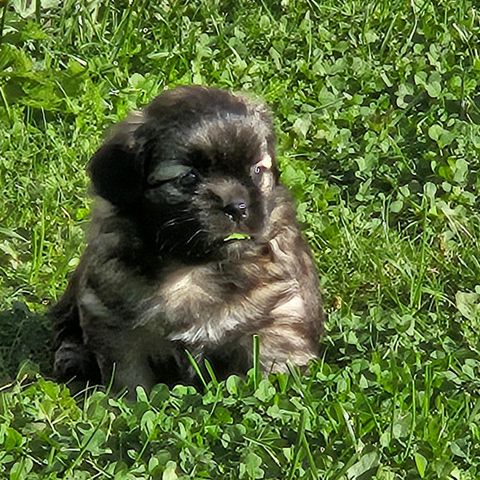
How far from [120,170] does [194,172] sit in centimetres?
35

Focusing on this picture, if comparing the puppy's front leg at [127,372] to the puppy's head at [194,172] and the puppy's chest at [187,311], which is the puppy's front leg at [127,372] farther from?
the puppy's head at [194,172]

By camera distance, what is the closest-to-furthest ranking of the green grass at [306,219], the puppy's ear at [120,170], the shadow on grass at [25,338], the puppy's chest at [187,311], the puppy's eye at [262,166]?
the green grass at [306,219]
the puppy's eye at [262,166]
the puppy's ear at [120,170]
the puppy's chest at [187,311]
the shadow on grass at [25,338]

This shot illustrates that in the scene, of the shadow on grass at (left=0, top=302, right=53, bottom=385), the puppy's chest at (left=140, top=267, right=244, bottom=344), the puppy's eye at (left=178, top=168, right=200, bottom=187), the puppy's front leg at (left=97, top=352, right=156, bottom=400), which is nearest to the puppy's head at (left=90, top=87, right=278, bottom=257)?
the puppy's eye at (left=178, top=168, right=200, bottom=187)

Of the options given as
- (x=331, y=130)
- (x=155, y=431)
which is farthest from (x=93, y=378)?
(x=331, y=130)

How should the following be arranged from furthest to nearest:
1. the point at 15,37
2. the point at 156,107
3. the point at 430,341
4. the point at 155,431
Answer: the point at 15,37 → the point at 430,341 → the point at 156,107 → the point at 155,431

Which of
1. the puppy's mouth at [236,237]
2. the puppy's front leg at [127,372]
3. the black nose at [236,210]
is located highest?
the black nose at [236,210]

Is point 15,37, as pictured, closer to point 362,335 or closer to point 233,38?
point 233,38

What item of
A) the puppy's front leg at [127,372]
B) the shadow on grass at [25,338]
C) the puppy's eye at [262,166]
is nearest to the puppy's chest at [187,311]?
the puppy's front leg at [127,372]

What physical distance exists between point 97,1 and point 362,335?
3047 mm

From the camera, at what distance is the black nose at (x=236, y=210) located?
17.8ft

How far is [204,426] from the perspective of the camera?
17.4ft

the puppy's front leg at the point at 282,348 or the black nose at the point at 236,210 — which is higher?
the black nose at the point at 236,210

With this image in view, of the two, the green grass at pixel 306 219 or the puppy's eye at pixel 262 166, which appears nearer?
the green grass at pixel 306 219

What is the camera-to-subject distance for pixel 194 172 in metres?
5.52
